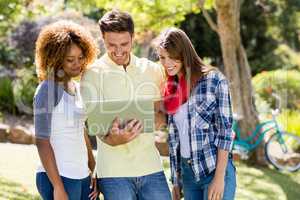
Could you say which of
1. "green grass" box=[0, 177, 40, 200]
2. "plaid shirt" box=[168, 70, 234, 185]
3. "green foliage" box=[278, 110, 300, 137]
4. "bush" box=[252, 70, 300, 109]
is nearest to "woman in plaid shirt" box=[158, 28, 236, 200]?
"plaid shirt" box=[168, 70, 234, 185]

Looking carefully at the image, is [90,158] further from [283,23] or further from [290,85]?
[283,23]

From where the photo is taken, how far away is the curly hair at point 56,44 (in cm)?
287

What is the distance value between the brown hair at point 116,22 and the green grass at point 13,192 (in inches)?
112

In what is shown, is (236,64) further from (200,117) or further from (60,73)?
(60,73)

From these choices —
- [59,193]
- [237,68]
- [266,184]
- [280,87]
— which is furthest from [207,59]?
[59,193]

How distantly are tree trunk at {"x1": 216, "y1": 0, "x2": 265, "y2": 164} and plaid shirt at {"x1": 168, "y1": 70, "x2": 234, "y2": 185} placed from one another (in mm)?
5230

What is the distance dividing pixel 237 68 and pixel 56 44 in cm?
581

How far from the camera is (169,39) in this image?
115 inches

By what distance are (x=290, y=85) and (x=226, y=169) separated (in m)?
11.0

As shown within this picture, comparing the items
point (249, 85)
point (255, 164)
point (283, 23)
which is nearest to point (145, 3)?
point (249, 85)

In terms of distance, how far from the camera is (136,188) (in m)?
3.11

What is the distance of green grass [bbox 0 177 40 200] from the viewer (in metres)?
5.32

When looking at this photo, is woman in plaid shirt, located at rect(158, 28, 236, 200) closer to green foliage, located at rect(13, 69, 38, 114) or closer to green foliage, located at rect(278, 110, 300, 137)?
green foliage, located at rect(278, 110, 300, 137)

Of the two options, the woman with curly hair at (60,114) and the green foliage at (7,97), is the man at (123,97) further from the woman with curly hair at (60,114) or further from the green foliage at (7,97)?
the green foliage at (7,97)
